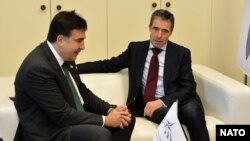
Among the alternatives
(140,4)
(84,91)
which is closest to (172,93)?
(84,91)

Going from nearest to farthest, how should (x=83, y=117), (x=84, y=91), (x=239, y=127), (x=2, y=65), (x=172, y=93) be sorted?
1. (x=239, y=127)
2. (x=83, y=117)
3. (x=84, y=91)
4. (x=172, y=93)
5. (x=2, y=65)

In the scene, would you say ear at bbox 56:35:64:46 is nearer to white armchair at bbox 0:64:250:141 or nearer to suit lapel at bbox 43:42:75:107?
suit lapel at bbox 43:42:75:107

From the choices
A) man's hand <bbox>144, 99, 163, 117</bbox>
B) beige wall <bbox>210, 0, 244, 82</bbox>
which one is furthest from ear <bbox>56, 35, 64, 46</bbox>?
beige wall <bbox>210, 0, 244, 82</bbox>

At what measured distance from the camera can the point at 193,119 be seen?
101 inches

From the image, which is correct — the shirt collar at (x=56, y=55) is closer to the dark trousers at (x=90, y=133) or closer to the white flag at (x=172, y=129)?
the dark trousers at (x=90, y=133)

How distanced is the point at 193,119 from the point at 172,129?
1070 millimetres

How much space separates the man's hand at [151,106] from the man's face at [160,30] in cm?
41

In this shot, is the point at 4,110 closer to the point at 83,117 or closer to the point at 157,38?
the point at 83,117

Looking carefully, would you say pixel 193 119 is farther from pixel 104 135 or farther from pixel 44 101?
pixel 44 101

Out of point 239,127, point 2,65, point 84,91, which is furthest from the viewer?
point 2,65

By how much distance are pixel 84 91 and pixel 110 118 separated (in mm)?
317

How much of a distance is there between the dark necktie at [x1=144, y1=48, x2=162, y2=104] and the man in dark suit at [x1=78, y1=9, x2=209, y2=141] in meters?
0.01

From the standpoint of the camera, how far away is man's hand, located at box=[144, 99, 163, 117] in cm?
268

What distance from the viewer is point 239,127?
146 centimetres
